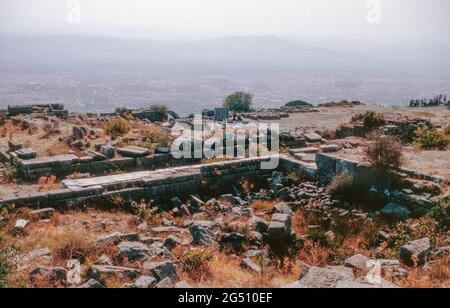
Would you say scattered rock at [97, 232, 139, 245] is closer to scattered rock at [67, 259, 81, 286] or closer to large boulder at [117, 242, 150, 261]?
large boulder at [117, 242, 150, 261]

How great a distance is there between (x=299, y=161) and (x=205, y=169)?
115 inches

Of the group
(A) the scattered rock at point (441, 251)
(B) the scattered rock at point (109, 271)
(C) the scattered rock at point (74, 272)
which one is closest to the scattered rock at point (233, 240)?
(B) the scattered rock at point (109, 271)

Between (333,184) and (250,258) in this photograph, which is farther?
(333,184)

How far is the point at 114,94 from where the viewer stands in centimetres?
17788

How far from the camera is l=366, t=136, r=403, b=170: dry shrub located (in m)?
11.2

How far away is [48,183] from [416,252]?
8.48 metres

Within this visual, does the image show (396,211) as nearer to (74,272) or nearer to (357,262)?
(357,262)

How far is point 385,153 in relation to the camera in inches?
444

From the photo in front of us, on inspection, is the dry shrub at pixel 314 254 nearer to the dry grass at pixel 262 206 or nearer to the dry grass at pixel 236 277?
the dry grass at pixel 236 277

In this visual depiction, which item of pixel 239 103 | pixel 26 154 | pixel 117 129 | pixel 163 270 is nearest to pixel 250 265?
pixel 163 270

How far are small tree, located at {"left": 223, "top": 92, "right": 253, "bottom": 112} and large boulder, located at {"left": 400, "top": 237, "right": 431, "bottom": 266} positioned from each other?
24763mm

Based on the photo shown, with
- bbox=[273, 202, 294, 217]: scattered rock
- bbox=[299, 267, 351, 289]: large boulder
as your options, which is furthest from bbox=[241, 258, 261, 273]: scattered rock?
bbox=[273, 202, 294, 217]: scattered rock
